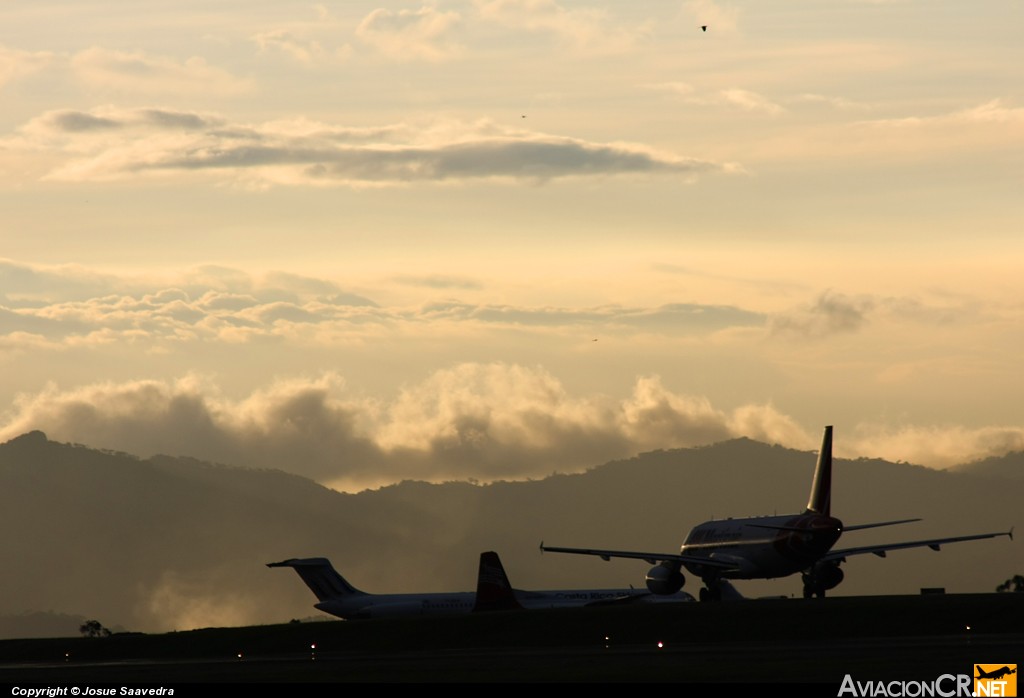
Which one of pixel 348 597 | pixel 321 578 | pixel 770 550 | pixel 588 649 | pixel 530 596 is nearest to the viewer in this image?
pixel 588 649

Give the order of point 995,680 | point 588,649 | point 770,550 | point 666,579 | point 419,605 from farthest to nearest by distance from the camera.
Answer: point 419,605 < point 666,579 < point 770,550 < point 588,649 < point 995,680

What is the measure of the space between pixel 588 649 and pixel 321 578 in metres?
75.7

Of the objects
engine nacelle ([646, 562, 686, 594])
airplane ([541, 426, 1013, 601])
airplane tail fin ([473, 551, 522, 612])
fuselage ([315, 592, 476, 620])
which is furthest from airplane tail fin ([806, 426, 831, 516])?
fuselage ([315, 592, 476, 620])

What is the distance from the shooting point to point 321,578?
522ft

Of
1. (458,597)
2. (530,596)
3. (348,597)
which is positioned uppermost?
(348,597)

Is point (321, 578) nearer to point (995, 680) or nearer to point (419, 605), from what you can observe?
point (419, 605)

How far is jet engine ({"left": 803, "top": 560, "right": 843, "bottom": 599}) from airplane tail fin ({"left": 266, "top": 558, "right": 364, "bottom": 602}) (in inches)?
2067

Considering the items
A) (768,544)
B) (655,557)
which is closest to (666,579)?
(655,557)

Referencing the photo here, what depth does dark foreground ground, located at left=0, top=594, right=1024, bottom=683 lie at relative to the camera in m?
65.2

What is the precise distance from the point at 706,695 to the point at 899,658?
55.2 feet

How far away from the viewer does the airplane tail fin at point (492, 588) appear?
5010 inches

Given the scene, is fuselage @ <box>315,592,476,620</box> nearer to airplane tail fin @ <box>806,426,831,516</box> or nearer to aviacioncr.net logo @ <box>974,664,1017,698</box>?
airplane tail fin @ <box>806,426,831,516</box>

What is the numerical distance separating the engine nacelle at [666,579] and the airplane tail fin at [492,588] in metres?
10.4

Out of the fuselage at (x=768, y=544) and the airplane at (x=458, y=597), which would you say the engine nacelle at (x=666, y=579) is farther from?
the airplane at (x=458, y=597)
